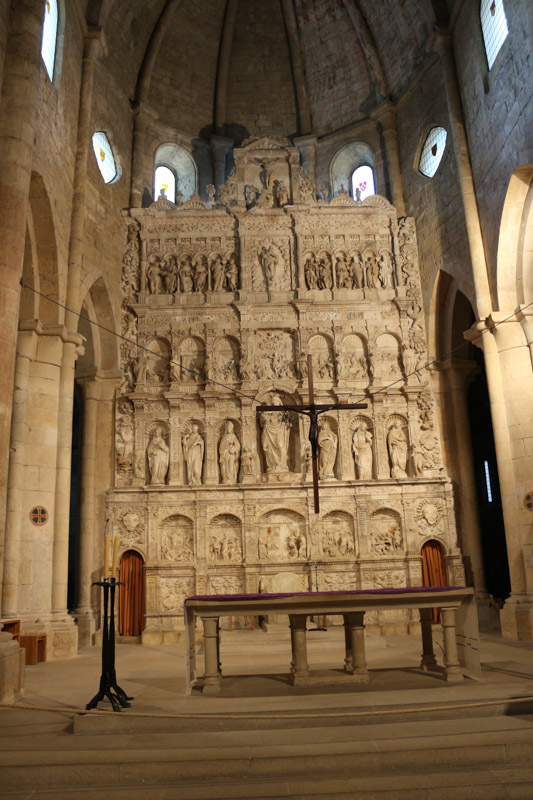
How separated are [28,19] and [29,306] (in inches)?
211

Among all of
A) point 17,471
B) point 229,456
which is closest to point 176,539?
point 229,456

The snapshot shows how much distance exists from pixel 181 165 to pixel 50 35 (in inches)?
306

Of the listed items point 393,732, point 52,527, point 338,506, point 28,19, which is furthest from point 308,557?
point 28,19

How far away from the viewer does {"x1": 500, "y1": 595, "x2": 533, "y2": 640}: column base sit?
1401 cm

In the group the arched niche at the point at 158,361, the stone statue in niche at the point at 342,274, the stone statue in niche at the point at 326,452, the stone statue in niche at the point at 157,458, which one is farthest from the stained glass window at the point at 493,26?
the stone statue in niche at the point at 157,458

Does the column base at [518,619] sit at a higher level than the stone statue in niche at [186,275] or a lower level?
lower

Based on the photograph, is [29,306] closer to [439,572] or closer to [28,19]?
[28,19]

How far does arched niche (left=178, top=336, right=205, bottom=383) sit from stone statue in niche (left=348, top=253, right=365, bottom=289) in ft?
15.5

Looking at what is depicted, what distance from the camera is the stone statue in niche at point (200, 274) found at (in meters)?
19.6

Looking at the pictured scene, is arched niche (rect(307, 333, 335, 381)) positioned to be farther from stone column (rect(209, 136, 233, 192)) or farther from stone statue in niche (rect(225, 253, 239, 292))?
stone column (rect(209, 136, 233, 192))

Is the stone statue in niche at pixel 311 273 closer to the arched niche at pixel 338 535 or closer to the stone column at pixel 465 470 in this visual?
the stone column at pixel 465 470

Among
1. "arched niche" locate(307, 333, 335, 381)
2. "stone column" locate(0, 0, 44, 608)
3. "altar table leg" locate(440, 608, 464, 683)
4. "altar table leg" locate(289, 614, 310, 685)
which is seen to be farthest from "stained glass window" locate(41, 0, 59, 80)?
"altar table leg" locate(440, 608, 464, 683)

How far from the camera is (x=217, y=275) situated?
19.6 m

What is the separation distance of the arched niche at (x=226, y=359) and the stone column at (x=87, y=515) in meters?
3.30
